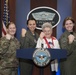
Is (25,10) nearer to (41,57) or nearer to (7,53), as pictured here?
(7,53)

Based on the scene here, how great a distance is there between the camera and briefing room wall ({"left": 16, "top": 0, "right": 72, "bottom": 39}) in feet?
12.5

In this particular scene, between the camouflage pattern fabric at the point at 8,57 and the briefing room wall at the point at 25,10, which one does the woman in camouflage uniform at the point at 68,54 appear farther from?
the briefing room wall at the point at 25,10

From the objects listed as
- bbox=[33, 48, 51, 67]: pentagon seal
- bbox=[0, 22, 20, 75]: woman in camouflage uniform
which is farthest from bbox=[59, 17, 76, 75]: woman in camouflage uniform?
bbox=[33, 48, 51, 67]: pentagon seal

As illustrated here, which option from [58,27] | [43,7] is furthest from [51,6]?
[58,27]

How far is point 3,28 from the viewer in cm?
363

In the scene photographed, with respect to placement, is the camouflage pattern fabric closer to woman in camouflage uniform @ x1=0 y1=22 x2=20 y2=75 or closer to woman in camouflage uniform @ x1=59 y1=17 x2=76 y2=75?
woman in camouflage uniform @ x1=0 y1=22 x2=20 y2=75

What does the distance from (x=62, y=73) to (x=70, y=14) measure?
4.01ft

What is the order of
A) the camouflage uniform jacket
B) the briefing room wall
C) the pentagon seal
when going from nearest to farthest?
the pentagon seal
the camouflage uniform jacket
the briefing room wall

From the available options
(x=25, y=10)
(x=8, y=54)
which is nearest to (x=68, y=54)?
(x=8, y=54)

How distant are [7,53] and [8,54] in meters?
0.02

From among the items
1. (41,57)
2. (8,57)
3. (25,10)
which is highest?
(25,10)

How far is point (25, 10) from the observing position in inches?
152

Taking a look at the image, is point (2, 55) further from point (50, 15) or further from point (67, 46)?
point (50, 15)

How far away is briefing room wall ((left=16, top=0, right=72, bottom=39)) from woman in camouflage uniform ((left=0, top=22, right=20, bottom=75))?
2.98 feet
